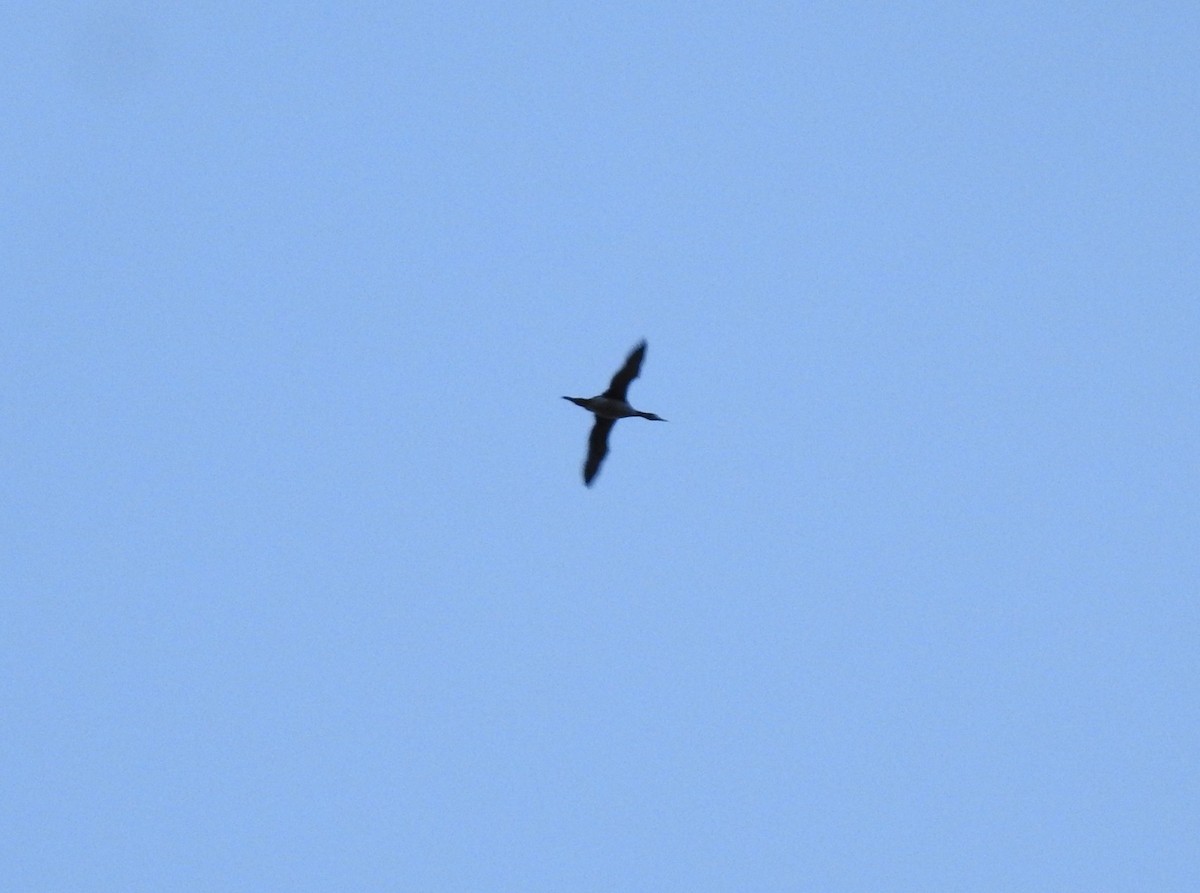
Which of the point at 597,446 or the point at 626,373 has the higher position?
the point at 626,373

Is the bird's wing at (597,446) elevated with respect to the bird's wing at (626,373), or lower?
lower

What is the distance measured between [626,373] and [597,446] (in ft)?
6.44

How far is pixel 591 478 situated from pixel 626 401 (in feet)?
5.68

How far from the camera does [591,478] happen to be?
3138 cm

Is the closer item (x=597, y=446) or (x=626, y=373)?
(x=626, y=373)

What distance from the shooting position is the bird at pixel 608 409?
99.2 ft

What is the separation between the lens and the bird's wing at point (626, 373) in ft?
99.0

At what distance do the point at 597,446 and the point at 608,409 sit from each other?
0.97 metres

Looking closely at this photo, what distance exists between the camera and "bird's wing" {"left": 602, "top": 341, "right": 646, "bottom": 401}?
30167mm

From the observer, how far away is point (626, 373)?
30.3 metres

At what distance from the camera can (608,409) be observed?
3094 cm

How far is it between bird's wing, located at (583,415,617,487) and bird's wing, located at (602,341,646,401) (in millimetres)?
960

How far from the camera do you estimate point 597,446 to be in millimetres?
31547

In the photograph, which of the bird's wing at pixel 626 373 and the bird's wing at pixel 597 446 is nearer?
the bird's wing at pixel 626 373
